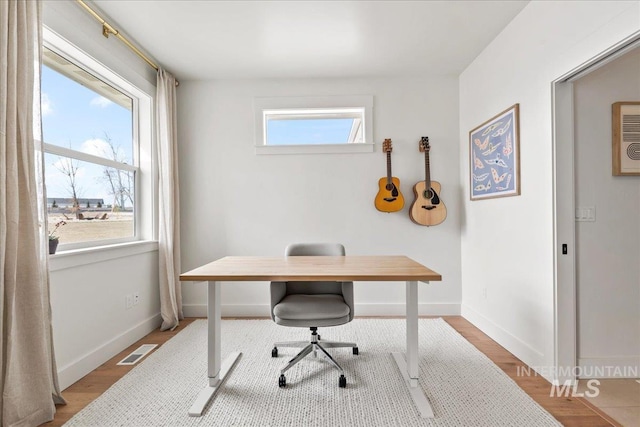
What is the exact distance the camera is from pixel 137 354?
2.34 m

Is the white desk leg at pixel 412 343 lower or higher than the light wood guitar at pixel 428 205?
lower

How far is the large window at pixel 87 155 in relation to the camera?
2.00 metres

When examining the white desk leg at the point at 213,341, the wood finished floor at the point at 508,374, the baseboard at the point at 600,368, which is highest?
the white desk leg at the point at 213,341

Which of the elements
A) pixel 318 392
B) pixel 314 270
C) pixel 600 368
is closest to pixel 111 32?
pixel 314 270

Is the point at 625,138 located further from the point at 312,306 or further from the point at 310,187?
the point at 310,187

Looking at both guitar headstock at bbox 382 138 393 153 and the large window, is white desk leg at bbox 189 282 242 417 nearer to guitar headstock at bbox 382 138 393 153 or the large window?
the large window

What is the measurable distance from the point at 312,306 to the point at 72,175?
1939 millimetres

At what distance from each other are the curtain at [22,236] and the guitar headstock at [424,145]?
3010 mm

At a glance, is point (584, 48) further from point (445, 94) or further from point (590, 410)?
point (590, 410)

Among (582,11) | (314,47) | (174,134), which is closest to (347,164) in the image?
(314,47)

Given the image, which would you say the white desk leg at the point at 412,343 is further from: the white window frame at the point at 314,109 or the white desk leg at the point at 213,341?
the white window frame at the point at 314,109

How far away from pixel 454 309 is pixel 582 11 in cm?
263

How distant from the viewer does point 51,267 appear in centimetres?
180

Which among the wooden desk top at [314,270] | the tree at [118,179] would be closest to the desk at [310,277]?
the wooden desk top at [314,270]
